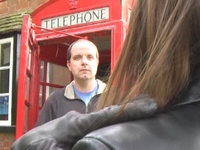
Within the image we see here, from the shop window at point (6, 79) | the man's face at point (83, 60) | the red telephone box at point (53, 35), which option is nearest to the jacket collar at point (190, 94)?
the man's face at point (83, 60)

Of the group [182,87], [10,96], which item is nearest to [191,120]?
[182,87]

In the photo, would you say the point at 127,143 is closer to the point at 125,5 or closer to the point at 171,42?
the point at 171,42

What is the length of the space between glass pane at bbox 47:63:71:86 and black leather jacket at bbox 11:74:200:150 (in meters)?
3.57

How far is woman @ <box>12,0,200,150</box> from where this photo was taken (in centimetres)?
84

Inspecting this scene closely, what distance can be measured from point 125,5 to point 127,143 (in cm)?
310

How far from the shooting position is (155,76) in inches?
33.8

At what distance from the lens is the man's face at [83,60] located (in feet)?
10.4

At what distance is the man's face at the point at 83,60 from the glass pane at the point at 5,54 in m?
2.81

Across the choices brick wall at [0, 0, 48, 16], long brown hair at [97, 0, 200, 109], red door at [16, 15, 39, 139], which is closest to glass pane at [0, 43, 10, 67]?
brick wall at [0, 0, 48, 16]

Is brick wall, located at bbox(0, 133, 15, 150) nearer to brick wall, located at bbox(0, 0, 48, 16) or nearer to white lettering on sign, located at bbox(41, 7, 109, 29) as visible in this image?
brick wall, located at bbox(0, 0, 48, 16)

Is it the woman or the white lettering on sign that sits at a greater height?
the white lettering on sign

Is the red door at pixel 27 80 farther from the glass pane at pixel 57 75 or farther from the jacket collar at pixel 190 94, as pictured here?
the jacket collar at pixel 190 94

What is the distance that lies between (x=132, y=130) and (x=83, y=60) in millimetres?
2459

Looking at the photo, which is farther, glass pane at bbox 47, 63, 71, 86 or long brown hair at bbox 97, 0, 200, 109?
glass pane at bbox 47, 63, 71, 86
